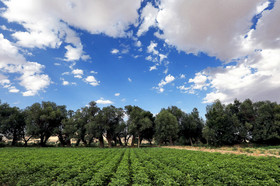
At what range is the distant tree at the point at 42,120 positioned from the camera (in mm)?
51938

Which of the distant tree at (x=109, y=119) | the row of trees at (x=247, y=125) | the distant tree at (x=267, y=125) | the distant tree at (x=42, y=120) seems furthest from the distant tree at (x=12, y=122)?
the distant tree at (x=267, y=125)

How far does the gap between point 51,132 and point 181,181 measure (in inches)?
2584

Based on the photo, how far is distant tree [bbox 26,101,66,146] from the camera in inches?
2045

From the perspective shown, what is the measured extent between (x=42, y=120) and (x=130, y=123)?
120 ft

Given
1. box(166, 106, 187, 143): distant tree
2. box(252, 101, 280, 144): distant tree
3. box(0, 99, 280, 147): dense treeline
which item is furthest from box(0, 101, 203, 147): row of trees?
box(252, 101, 280, 144): distant tree

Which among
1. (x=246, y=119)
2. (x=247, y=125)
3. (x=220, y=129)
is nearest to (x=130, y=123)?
(x=220, y=129)

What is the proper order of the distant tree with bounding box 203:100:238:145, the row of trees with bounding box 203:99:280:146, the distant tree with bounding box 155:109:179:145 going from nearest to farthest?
the row of trees with bounding box 203:99:280:146 < the distant tree with bounding box 203:100:238:145 < the distant tree with bounding box 155:109:179:145

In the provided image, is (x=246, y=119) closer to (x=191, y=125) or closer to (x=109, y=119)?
(x=191, y=125)

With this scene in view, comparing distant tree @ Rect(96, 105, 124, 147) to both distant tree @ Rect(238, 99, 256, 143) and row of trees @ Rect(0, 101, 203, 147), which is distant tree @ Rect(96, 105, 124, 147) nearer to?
row of trees @ Rect(0, 101, 203, 147)

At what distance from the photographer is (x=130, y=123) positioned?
59625mm

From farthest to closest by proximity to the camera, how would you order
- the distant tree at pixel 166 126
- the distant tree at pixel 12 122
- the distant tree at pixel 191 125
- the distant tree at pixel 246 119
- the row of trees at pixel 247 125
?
the distant tree at pixel 191 125 < the distant tree at pixel 166 126 < the distant tree at pixel 246 119 < the distant tree at pixel 12 122 < the row of trees at pixel 247 125

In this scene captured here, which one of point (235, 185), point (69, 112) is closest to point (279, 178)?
point (235, 185)

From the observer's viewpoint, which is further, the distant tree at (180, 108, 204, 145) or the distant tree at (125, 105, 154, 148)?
the distant tree at (180, 108, 204, 145)

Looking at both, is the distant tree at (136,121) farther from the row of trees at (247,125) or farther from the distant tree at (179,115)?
the row of trees at (247,125)
